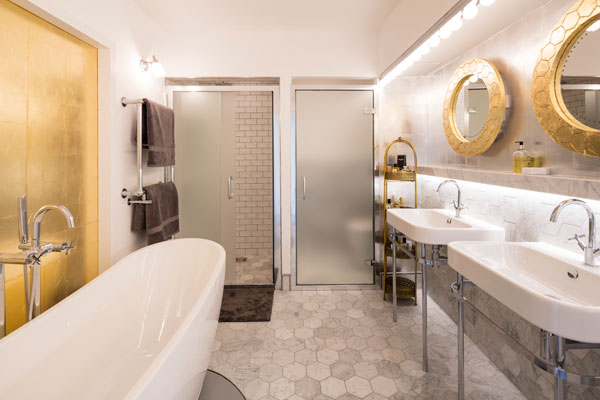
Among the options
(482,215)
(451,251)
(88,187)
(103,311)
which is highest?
(88,187)

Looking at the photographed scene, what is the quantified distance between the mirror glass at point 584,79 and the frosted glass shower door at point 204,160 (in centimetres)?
271

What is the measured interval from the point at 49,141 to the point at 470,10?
2.43m

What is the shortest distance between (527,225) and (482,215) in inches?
16.8

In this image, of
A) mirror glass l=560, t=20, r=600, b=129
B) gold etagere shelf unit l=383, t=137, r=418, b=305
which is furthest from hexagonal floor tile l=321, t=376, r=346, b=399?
mirror glass l=560, t=20, r=600, b=129

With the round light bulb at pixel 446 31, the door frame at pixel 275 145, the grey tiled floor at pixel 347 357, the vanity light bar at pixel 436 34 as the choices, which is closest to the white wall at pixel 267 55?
the door frame at pixel 275 145

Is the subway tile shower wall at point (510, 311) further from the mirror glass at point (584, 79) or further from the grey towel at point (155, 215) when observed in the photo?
the grey towel at point (155, 215)

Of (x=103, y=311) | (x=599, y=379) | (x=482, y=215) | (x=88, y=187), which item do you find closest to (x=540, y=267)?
(x=599, y=379)

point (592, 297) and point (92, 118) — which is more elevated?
point (92, 118)

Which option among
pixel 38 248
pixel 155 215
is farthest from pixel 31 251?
pixel 155 215

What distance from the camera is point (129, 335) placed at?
192 centimetres

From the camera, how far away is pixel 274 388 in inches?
74.3

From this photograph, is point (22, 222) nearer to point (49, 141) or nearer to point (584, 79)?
point (49, 141)

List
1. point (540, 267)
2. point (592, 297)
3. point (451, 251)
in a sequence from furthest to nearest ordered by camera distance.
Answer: point (451, 251) < point (540, 267) < point (592, 297)

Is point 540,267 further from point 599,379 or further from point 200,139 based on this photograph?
point 200,139
